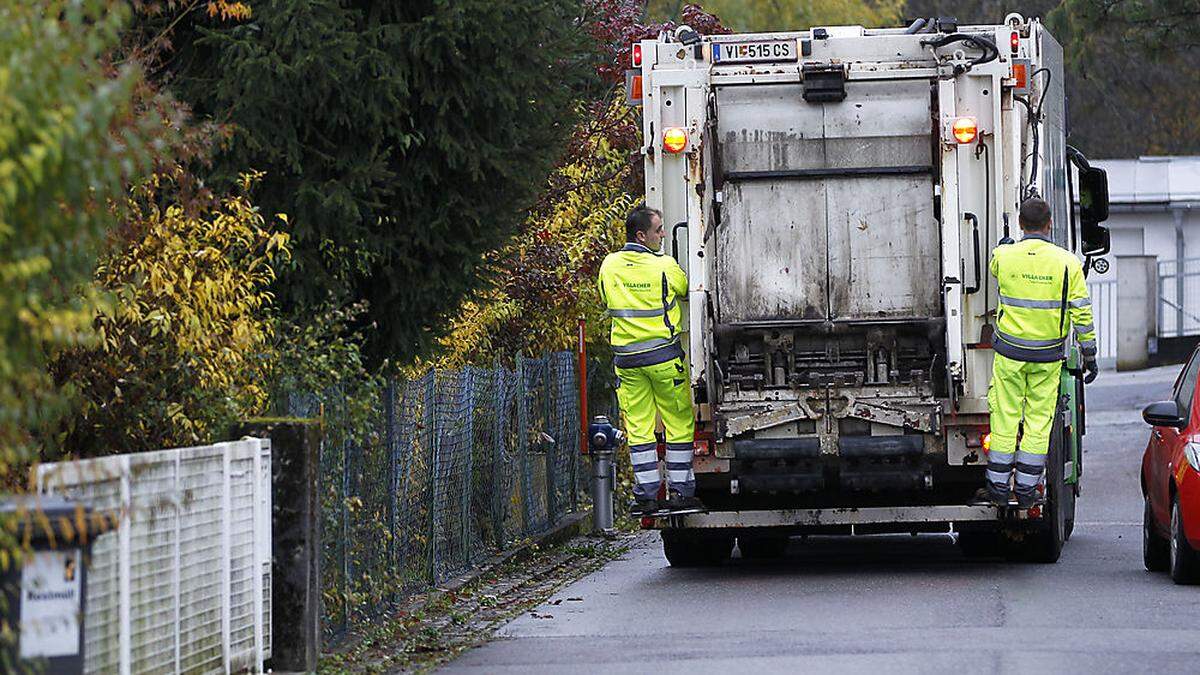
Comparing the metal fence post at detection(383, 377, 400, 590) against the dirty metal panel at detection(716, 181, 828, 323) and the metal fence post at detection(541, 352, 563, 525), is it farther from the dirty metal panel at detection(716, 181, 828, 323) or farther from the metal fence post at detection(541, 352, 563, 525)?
the metal fence post at detection(541, 352, 563, 525)

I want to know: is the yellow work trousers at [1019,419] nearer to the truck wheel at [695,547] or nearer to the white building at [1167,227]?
the truck wheel at [695,547]

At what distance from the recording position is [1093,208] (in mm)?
17219

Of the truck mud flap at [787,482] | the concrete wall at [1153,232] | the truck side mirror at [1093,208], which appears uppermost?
the concrete wall at [1153,232]

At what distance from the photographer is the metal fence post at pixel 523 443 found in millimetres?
15898

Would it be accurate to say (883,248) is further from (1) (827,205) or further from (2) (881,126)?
(2) (881,126)

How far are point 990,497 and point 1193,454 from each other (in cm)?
130

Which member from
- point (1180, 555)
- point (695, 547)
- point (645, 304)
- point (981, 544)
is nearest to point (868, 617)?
point (1180, 555)

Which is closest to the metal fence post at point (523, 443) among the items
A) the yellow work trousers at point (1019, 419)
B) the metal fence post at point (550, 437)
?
the metal fence post at point (550, 437)

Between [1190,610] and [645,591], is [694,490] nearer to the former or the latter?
[645,591]

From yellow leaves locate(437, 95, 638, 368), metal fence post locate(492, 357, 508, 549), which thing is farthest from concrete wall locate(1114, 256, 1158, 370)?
metal fence post locate(492, 357, 508, 549)

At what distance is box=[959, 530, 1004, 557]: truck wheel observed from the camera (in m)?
14.4

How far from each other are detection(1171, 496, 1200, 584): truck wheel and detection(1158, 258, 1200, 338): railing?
29.0m

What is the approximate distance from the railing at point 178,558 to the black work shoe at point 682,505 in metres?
4.27

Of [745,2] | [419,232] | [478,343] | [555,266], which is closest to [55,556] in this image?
[419,232]
